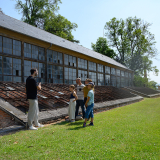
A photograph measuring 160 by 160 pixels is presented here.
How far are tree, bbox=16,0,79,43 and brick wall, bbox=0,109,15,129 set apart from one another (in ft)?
95.9

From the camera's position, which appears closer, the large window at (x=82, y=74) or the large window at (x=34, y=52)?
the large window at (x=34, y=52)

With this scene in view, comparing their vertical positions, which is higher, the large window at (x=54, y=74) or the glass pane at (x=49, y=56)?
the glass pane at (x=49, y=56)

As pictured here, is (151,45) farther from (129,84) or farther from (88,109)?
(88,109)

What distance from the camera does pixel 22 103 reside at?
853 cm

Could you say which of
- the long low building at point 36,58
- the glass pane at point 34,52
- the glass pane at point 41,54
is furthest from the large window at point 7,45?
the glass pane at point 41,54

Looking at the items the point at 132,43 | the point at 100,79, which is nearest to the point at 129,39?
the point at 132,43

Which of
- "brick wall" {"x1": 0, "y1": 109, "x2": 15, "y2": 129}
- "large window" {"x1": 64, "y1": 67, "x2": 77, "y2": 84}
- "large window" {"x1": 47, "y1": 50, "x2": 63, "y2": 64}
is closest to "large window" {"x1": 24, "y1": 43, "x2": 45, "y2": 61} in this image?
"large window" {"x1": 47, "y1": 50, "x2": 63, "y2": 64}

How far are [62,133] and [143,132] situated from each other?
8.13 ft

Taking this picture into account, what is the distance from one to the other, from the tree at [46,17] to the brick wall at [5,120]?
29.2 metres

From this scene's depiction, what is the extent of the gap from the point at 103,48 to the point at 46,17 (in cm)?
2072

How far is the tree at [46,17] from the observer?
111ft

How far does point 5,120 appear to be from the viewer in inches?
254

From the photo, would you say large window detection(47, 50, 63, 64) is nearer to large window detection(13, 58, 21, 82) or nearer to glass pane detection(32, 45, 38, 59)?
glass pane detection(32, 45, 38, 59)

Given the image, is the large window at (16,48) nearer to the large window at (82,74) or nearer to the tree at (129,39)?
the large window at (82,74)
